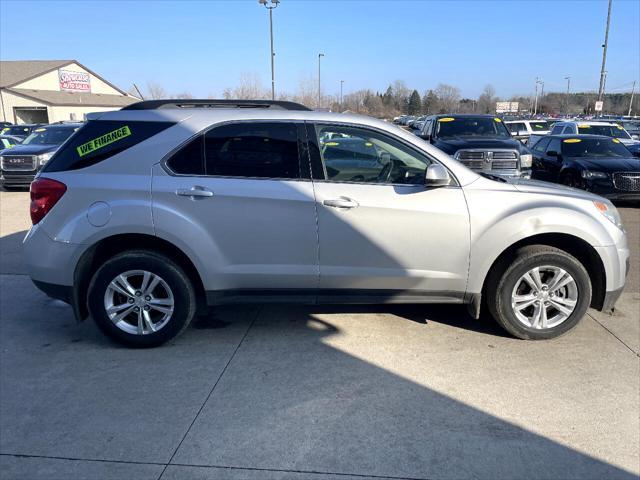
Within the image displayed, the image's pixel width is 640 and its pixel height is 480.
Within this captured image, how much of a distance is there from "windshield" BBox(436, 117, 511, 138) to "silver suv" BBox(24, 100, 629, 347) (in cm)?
808

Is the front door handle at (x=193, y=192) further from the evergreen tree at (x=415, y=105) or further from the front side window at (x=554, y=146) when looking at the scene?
the evergreen tree at (x=415, y=105)

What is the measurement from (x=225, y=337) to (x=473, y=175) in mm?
2513

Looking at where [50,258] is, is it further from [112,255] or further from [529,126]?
[529,126]

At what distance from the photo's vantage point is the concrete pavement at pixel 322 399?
9.00ft

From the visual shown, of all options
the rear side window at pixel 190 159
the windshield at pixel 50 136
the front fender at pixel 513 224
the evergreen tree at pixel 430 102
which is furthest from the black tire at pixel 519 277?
the evergreen tree at pixel 430 102

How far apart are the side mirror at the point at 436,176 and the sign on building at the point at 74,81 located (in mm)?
69755

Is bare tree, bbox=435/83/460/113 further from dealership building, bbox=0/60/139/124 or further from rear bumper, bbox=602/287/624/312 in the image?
rear bumper, bbox=602/287/624/312

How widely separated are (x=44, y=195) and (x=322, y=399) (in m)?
2.68

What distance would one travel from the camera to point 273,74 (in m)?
27.2

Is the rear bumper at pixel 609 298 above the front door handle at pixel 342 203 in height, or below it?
below

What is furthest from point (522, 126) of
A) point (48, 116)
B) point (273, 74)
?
point (48, 116)

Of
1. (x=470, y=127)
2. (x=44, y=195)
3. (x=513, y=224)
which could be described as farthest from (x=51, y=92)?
(x=513, y=224)

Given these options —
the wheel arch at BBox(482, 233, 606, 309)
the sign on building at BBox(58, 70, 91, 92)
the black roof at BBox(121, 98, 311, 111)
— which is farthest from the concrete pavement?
the sign on building at BBox(58, 70, 91, 92)

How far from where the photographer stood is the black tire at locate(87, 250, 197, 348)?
12.9 feet
